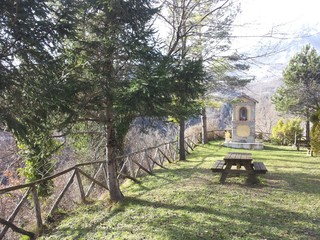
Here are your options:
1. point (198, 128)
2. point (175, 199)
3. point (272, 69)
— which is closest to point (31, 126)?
point (175, 199)

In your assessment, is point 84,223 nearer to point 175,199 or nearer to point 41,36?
point 175,199

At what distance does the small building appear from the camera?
69.6ft

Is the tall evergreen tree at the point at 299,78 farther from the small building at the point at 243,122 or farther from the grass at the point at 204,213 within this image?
the grass at the point at 204,213


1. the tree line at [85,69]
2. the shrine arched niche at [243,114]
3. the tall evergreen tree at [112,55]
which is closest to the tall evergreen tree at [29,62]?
the tree line at [85,69]

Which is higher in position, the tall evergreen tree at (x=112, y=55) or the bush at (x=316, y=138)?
the tall evergreen tree at (x=112, y=55)

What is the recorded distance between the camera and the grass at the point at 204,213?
15.7 feet

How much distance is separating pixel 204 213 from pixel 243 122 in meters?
16.8

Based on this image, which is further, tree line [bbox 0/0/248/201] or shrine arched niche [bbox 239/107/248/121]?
shrine arched niche [bbox 239/107/248/121]

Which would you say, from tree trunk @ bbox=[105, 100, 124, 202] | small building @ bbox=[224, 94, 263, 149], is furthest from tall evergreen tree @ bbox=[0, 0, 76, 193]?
small building @ bbox=[224, 94, 263, 149]

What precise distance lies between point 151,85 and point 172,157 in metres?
9.76

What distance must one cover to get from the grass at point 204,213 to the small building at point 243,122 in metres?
12.5

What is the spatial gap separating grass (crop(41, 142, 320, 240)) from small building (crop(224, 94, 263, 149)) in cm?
1252

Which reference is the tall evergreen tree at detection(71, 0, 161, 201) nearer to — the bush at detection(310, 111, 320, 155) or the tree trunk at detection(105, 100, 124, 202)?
the tree trunk at detection(105, 100, 124, 202)

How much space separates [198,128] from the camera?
26.2 m
